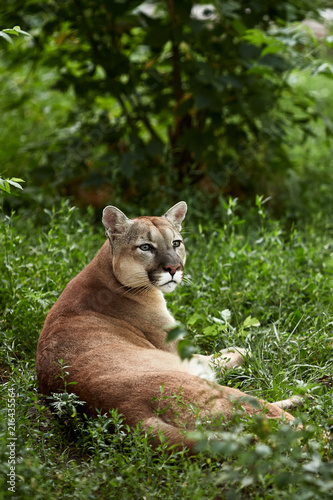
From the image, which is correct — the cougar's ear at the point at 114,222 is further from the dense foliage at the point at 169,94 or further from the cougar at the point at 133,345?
the dense foliage at the point at 169,94

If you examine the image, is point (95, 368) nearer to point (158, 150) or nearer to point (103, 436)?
point (103, 436)

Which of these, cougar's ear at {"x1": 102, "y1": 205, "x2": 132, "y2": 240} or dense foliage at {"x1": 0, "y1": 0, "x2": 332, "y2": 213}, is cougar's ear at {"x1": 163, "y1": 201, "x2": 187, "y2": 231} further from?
dense foliage at {"x1": 0, "y1": 0, "x2": 332, "y2": 213}

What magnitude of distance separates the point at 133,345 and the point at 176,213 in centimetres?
111

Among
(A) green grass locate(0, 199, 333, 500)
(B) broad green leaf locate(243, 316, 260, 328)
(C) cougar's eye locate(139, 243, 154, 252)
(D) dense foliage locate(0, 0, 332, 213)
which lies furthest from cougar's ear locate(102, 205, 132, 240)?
(D) dense foliage locate(0, 0, 332, 213)

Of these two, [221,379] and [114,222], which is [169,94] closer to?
[114,222]

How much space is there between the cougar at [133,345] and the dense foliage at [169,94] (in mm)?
2097

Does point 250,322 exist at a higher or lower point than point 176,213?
lower

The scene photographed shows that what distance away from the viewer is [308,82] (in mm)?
10969

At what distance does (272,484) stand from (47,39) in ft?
17.2

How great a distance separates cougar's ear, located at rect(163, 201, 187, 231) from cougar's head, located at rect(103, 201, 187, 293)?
0.20m

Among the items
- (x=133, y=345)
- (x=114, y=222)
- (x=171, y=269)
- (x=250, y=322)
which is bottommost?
(x=250, y=322)

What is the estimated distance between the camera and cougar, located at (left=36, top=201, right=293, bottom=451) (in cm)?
274

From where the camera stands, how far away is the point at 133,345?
3.32 metres

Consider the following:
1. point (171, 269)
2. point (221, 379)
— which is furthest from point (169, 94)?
point (221, 379)
